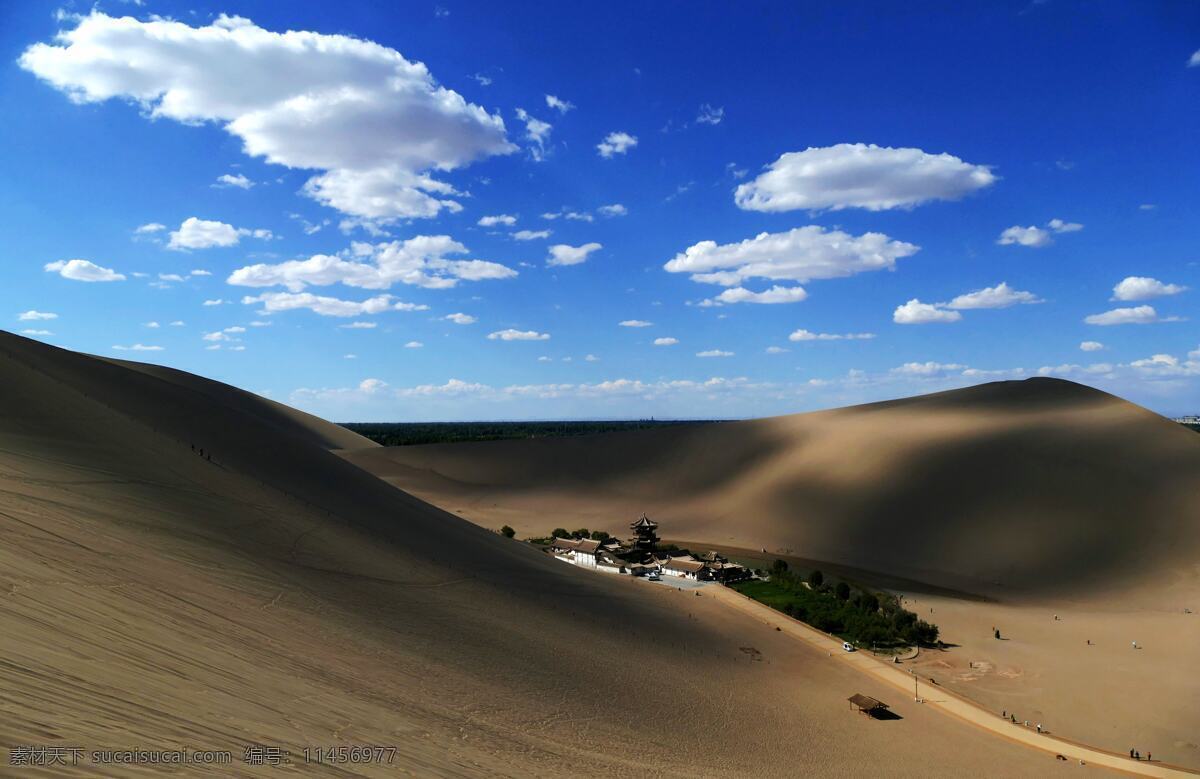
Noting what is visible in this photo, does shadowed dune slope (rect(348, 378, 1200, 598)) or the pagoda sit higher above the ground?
shadowed dune slope (rect(348, 378, 1200, 598))

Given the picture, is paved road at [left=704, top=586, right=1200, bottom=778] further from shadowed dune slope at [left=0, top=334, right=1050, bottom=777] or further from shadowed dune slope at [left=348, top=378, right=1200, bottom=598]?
shadowed dune slope at [left=348, top=378, right=1200, bottom=598]

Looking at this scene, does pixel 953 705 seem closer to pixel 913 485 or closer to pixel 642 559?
pixel 642 559

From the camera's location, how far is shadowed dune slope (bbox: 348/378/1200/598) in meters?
52.6

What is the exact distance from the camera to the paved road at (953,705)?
60.1ft

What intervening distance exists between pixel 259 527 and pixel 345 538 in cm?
350

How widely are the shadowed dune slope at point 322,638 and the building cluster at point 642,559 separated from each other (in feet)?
47.4

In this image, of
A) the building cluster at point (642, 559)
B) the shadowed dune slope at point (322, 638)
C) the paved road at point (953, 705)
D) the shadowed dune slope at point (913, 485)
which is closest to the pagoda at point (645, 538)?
the building cluster at point (642, 559)

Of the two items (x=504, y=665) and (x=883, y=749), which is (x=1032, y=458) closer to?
(x=883, y=749)

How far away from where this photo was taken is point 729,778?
13.6 m

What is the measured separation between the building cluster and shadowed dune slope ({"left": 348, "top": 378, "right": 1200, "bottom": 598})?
11.9 meters

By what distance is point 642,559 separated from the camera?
51438 millimetres

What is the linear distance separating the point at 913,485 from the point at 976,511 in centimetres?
741

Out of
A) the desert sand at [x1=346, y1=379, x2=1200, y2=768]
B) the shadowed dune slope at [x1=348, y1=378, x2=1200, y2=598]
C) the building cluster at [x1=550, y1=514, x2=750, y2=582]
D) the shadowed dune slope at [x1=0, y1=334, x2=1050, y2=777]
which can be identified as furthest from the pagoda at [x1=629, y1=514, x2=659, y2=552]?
the shadowed dune slope at [x1=0, y1=334, x2=1050, y2=777]

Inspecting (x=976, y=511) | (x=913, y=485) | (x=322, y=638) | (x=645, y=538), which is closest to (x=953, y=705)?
(x=322, y=638)
